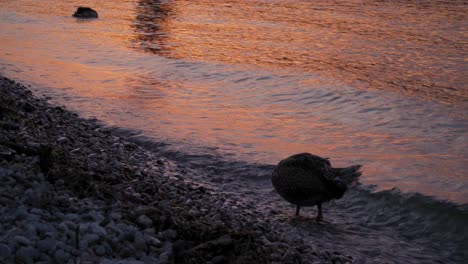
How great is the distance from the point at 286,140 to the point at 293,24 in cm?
1827

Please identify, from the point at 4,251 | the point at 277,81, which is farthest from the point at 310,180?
the point at 277,81

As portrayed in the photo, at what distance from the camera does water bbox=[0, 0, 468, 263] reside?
8820 mm

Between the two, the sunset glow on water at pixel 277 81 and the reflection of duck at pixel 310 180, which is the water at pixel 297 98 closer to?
the sunset glow on water at pixel 277 81

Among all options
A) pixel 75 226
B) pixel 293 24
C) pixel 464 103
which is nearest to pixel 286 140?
pixel 464 103

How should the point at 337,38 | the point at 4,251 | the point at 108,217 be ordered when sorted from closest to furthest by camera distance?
the point at 4,251, the point at 108,217, the point at 337,38

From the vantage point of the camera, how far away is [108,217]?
204 inches

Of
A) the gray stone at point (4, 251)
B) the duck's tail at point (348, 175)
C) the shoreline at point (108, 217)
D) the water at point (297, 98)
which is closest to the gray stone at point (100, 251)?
the shoreline at point (108, 217)

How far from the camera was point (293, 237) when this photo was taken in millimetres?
7312

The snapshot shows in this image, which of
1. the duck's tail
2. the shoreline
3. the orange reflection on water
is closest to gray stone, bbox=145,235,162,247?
the shoreline

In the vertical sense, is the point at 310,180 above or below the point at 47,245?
below

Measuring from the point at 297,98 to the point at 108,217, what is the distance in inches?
432

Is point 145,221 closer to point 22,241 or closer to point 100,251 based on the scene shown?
point 100,251

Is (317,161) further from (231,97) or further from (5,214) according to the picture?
(231,97)

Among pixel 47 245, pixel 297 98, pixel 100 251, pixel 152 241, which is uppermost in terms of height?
pixel 47 245
